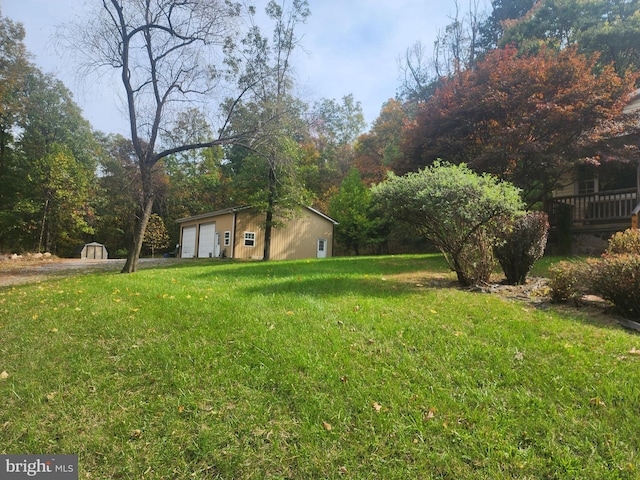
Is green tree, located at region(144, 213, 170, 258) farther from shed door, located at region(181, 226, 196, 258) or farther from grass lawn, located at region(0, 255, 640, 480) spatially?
grass lawn, located at region(0, 255, 640, 480)

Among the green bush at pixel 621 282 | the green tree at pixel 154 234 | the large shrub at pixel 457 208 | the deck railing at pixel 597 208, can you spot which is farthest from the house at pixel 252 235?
the green bush at pixel 621 282

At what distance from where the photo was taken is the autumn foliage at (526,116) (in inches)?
364

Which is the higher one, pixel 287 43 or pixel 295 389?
pixel 287 43

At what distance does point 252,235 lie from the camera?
19.2 m

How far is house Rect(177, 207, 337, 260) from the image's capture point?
18.5 m

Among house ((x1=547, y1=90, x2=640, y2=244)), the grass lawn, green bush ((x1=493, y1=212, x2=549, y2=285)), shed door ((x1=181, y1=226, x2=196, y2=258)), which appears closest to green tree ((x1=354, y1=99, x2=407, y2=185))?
shed door ((x1=181, y1=226, x2=196, y2=258))

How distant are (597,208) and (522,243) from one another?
7.58 metres

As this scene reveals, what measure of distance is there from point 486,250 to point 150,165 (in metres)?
10.0

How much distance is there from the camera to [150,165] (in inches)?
421

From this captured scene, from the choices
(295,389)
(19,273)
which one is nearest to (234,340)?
(295,389)

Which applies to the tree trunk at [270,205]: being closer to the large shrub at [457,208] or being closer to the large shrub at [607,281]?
the large shrub at [457,208]

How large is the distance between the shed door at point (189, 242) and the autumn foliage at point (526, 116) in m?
16.3

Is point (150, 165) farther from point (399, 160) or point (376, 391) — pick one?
point (376, 391)

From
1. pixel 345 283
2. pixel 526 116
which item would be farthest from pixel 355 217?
pixel 345 283
